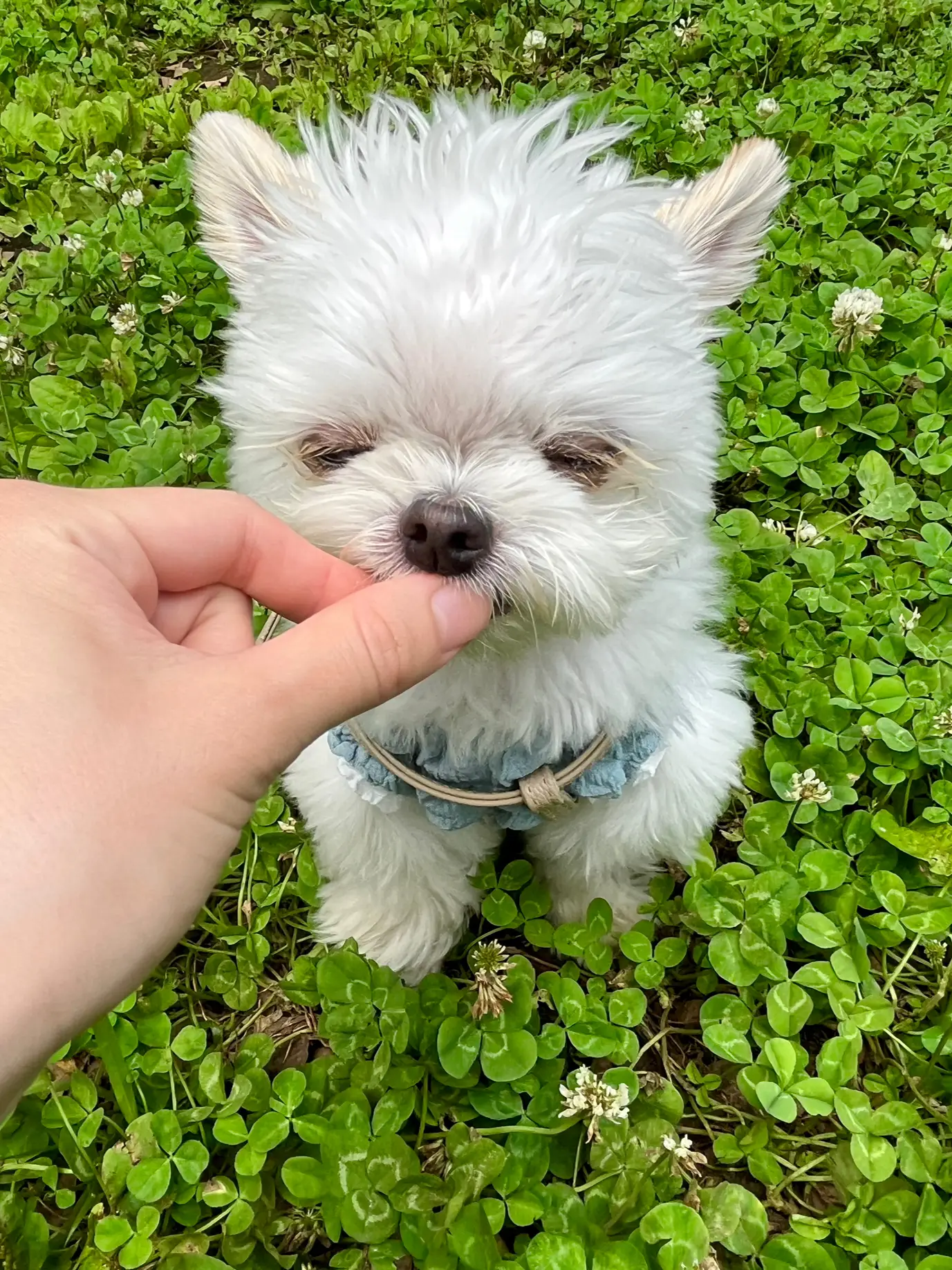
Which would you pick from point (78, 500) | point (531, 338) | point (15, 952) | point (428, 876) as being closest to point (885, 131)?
point (531, 338)

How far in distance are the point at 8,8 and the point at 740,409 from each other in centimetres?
393

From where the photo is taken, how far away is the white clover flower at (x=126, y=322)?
2.81 metres

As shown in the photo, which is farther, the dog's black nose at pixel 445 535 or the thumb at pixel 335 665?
the dog's black nose at pixel 445 535

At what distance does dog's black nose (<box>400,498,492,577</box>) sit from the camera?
1171mm

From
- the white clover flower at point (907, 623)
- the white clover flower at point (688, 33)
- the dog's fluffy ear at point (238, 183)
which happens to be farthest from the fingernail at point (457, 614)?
the white clover flower at point (688, 33)

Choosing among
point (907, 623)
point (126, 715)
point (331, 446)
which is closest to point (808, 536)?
point (907, 623)

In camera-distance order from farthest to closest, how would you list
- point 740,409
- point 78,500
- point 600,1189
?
1. point 740,409
2. point 600,1189
3. point 78,500

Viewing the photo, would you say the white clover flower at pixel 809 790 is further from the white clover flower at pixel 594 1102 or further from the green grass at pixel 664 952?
the white clover flower at pixel 594 1102

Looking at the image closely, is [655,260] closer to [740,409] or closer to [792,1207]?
[740,409]

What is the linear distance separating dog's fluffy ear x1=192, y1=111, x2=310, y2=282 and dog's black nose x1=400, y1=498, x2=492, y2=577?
0.60m

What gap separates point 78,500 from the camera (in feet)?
3.36

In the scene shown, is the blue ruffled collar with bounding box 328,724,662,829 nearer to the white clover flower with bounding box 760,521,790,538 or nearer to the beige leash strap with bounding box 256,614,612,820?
the beige leash strap with bounding box 256,614,612,820

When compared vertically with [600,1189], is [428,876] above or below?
above

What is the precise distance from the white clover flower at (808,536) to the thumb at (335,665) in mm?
1633
